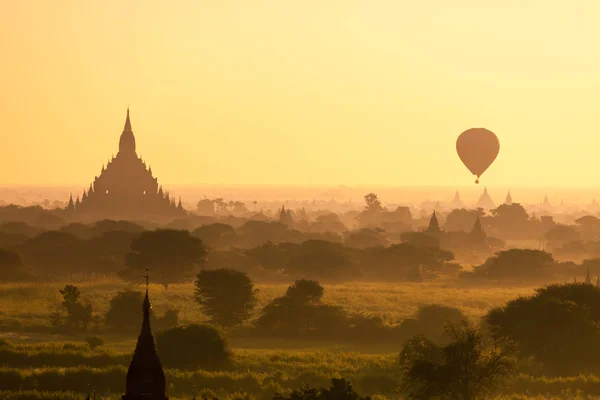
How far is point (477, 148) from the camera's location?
5807 inches

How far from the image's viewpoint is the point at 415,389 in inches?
1641

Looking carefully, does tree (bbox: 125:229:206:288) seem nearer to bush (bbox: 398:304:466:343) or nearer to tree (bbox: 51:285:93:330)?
tree (bbox: 51:285:93:330)

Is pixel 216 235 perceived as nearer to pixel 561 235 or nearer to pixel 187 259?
pixel 187 259

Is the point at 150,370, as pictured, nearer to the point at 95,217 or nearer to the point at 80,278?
the point at 80,278

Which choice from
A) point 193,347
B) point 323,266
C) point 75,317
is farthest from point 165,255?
point 193,347

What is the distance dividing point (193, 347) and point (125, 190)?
137m

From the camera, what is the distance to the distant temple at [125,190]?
184m

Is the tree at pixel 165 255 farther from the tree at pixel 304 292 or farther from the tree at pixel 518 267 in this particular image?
the tree at pixel 518 267

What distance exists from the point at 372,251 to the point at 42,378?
76.5 meters

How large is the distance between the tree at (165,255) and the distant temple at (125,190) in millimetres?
90042

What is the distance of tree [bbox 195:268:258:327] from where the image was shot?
67.7m

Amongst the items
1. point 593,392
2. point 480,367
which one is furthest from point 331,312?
point 480,367

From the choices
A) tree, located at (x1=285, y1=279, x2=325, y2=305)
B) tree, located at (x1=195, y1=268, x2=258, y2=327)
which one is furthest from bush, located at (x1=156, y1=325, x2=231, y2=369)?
tree, located at (x1=285, y1=279, x2=325, y2=305)

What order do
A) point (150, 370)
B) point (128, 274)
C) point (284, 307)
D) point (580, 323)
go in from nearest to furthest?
point (150, 370) → point (580, 323) → point (284, 307) → point (128, 274)
